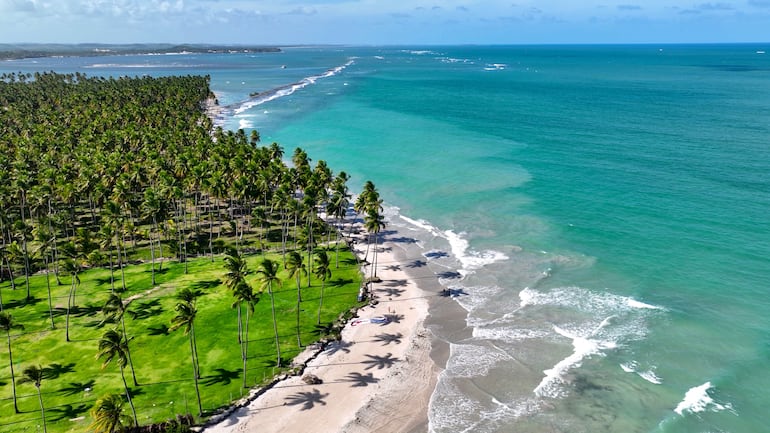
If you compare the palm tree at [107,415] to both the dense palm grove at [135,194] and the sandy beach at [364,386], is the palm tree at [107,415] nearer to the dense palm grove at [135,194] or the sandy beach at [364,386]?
the sandy beach at [364,386]

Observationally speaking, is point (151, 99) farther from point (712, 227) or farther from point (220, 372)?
point (712, 227)

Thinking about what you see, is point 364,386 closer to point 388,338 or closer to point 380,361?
point 380,361

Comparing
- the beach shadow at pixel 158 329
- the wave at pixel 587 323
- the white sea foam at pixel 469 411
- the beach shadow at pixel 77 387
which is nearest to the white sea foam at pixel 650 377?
the wave at pixel 587 323

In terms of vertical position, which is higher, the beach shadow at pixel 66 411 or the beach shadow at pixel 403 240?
the beach shadow at pixel 403 240

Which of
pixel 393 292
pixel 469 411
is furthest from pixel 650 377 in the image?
pixel 393 292

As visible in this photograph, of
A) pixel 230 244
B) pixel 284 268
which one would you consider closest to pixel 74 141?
pixel 230 244

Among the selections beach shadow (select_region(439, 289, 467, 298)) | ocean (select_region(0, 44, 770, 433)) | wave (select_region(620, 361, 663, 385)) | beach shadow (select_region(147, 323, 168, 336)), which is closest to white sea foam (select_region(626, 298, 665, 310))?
ocean (select_region(0, 44, 770, 433))

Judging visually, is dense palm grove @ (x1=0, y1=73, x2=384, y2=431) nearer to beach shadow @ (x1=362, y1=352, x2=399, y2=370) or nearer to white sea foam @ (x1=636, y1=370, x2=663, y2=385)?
beach shadow @ (x1=362, y1=352, x2=399, y2=370)
